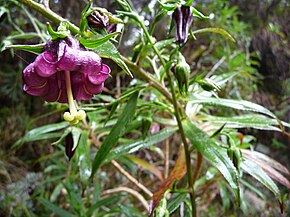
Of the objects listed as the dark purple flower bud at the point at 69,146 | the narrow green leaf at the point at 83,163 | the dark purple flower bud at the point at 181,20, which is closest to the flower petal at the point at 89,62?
the dark purple flower bud at the point at 181,20

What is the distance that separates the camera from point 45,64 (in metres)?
0.44

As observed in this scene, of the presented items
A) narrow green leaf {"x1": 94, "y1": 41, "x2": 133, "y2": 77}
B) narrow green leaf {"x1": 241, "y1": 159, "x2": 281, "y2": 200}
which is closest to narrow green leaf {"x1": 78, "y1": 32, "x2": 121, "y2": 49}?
narrow green leaf {"x1": 94, "y1": 41, "x2": 133, "y2": 77}

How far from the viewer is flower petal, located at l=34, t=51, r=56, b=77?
1.45 feet

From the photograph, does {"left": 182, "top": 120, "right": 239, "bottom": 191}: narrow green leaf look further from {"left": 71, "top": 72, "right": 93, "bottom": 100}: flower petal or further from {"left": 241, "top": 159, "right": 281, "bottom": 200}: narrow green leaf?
{"left": 71, "top": 72, "right": 93, "bottom": 100}: flower petal

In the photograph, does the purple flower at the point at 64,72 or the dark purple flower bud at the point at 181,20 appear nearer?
the purple flower at the point at 64,72

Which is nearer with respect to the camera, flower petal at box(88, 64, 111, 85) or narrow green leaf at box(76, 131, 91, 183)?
flower petal at box(88, 64, 111, 85)

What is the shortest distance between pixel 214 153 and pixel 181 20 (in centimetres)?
23

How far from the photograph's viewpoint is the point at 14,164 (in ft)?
5.33

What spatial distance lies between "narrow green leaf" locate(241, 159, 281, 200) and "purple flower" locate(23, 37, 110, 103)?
0.33 meters

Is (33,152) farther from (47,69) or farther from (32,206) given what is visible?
(47,69)

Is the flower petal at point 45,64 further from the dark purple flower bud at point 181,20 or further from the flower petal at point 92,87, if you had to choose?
the dark purple flower bud at point 181,20

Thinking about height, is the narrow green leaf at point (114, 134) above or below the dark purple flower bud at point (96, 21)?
below

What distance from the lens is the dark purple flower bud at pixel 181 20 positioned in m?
0.56

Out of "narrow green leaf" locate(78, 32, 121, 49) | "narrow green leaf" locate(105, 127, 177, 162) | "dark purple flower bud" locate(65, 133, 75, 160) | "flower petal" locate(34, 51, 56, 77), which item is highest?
"narrow green leaf" locate(78, 32, 121, 49)
